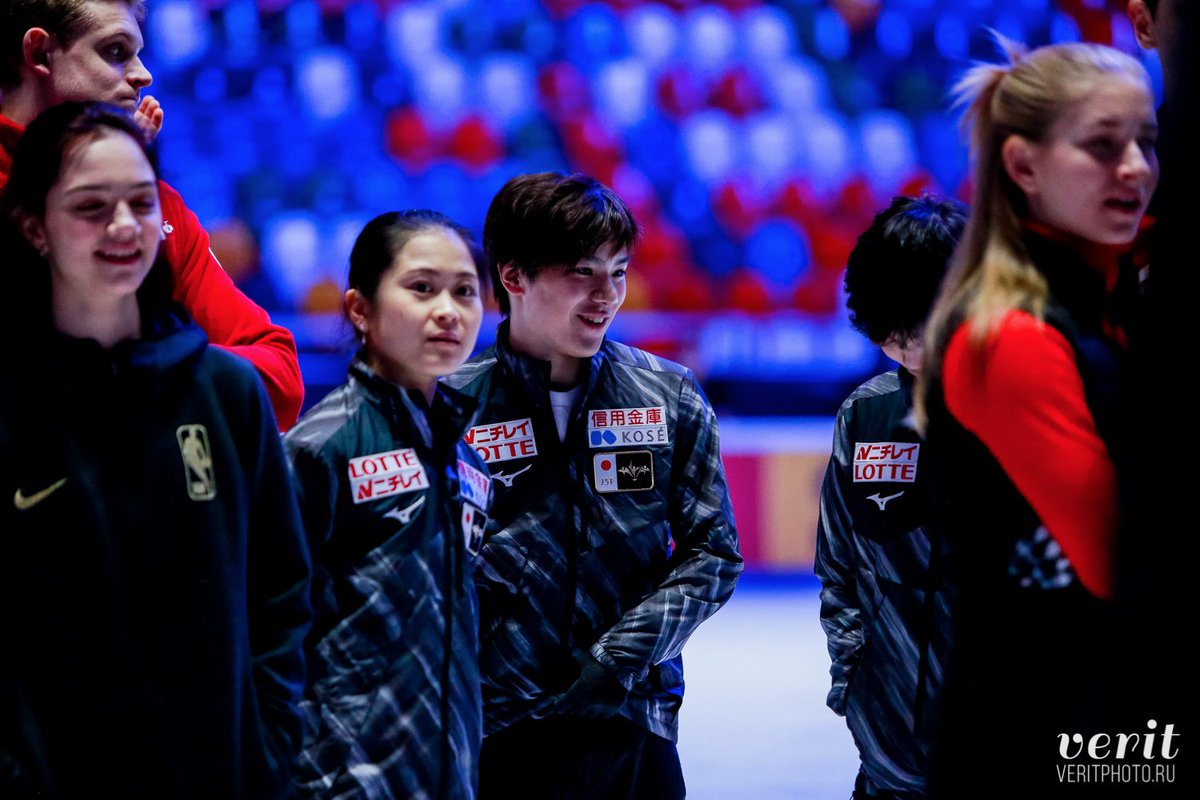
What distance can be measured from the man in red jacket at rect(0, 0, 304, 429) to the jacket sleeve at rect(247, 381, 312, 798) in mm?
467

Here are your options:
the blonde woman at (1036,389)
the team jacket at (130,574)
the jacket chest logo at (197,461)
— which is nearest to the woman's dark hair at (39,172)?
the team jacket at (130,574)

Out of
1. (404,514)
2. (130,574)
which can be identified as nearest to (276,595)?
(130,574)

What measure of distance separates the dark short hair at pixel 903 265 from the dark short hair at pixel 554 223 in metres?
0.46

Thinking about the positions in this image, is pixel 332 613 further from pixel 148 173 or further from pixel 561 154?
pixel 561 154

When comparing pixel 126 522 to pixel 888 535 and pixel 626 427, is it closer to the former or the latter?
pixel 626 427

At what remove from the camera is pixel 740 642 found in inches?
233

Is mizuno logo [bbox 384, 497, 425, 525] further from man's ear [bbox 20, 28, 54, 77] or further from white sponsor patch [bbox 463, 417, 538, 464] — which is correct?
man's ear [bbox 20, 28, 54, 77]

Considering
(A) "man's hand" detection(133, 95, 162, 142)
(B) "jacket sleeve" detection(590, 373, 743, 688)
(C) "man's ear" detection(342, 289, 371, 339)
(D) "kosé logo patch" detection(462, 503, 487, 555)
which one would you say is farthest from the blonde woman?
(A) "man's hand" detection(133, 95, 162, 142)

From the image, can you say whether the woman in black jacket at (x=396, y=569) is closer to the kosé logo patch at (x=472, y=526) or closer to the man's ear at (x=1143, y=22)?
the kosé logo patch at (x=472, y=526)

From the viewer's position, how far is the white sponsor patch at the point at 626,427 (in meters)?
2.74

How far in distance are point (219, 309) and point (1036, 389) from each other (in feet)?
4.68

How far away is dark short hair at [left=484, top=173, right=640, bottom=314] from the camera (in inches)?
109

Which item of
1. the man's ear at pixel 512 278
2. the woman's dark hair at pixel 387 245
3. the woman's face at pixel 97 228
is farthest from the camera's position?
the man's ear at pixel 512 278

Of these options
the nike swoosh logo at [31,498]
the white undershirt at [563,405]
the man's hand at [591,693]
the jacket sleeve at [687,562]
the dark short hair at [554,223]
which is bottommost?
the man's hand at [591,693]
